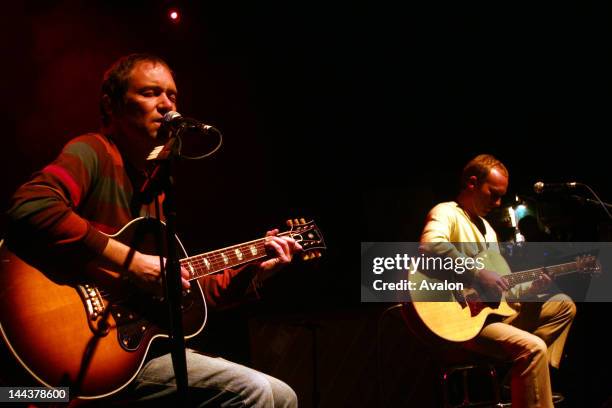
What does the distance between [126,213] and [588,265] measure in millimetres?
3974

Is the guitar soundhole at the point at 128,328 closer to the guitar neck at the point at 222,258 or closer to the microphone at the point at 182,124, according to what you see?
the guitar neck at the point at 222,258

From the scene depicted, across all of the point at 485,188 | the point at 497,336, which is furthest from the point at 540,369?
the point at 485,188

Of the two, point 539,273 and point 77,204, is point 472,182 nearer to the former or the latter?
point 539,273

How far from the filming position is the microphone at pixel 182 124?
199 cm

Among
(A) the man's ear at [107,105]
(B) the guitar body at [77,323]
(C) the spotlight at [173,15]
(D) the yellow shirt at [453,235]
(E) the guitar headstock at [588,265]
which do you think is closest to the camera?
(B) the guitar body at [77,323]

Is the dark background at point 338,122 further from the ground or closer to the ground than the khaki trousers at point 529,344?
further from the ground

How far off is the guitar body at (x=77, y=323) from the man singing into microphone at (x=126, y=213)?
0.07 m

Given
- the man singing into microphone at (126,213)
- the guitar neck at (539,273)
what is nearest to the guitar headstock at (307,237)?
the man singing into microphone at (126,213)

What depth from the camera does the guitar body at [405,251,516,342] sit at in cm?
357

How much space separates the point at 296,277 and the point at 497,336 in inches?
65.5

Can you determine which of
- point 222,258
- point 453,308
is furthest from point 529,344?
point 222,258

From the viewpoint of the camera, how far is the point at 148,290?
2096 mm

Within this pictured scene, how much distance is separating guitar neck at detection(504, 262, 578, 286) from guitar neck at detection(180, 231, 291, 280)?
2342 mm

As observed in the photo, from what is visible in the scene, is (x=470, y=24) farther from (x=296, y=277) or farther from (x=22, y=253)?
(x=22, y=253)
